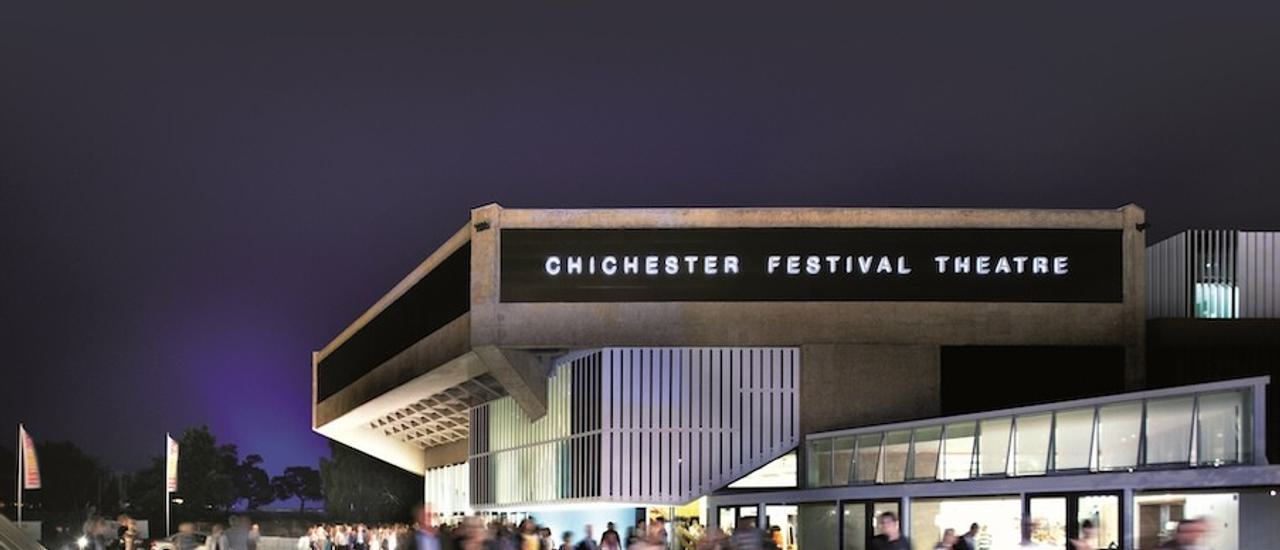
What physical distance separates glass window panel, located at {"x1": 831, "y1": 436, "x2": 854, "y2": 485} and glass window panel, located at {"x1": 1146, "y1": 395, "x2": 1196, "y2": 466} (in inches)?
493

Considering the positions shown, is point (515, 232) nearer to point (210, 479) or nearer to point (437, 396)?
point (437, 396)

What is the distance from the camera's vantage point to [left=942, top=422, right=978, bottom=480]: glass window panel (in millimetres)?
30594

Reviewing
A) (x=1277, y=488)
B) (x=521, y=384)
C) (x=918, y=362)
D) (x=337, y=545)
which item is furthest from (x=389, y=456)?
(x=1277, y=488)

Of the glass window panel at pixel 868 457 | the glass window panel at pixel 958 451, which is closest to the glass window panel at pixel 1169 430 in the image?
the glass window panel at pixel 958 451

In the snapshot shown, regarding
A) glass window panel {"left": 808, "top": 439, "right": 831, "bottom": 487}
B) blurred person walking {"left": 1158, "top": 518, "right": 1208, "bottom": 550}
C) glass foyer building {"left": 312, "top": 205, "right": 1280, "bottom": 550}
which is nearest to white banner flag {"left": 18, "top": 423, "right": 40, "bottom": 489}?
glass foyer building {"left": 312, "top": 205, "right": 1280, "bottom": 550}

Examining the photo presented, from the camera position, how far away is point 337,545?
201ft

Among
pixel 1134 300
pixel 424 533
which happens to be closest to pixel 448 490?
pixel 1134 300

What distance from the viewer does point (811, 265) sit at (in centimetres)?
4212

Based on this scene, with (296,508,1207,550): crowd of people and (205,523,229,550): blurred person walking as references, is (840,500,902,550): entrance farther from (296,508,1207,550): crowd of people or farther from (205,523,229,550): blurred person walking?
(205,523,229,550): blurred person walking

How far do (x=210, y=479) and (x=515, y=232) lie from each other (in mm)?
122270

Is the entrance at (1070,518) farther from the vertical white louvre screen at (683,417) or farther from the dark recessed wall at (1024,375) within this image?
the vertical white louvre screen at (683,417)

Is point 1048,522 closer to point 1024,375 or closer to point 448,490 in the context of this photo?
point 1024,375

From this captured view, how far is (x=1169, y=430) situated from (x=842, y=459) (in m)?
14.0

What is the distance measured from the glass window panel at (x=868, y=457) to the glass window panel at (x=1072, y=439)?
7.62 meters
